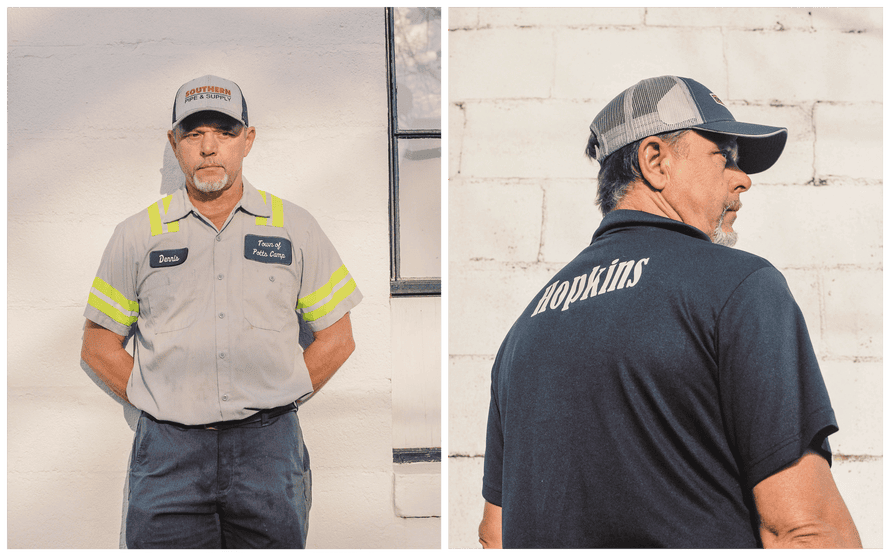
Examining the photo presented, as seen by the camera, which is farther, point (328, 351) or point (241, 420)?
point (328, 351)

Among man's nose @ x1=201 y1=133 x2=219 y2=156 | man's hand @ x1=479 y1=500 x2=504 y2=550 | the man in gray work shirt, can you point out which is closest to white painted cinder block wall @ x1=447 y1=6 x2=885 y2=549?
the man in gray work shirt

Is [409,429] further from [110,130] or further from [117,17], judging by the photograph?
[117,17]

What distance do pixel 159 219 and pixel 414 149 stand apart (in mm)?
898

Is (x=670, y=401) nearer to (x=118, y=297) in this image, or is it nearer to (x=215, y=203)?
(x=215, y=203)

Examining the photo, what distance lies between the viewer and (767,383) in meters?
1.02

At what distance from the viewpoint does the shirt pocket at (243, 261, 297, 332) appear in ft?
6.43

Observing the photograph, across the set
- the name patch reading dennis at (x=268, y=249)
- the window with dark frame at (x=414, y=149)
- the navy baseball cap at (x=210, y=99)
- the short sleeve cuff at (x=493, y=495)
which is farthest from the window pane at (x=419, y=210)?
the short sleeve cuff at (x=493, y=495)

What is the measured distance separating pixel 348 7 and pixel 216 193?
82 cm

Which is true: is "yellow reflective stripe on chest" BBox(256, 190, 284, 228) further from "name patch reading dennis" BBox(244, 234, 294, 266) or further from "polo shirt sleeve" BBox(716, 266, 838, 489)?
"polo shirt sleeve" BBox(716, 266, 838, 489)

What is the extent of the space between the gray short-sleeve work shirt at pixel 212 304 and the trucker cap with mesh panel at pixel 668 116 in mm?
1093

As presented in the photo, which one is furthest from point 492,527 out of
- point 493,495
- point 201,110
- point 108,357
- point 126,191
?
point 126,191

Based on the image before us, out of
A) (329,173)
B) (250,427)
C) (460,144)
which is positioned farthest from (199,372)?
(460,144)

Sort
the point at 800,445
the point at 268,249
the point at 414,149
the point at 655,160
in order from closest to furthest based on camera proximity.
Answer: the point at 800,445, the point at 655,160, the point at 268,249, the point at 414,149

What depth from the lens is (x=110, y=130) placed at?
219 centimetres
